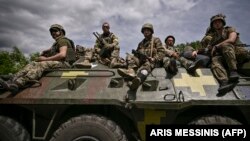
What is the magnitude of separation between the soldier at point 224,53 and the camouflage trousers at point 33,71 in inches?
A: 124

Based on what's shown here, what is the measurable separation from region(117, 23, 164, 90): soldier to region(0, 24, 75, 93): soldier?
1349mm

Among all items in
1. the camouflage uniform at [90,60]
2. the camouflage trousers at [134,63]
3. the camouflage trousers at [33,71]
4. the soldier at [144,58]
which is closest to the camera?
the soldier at [144,58]

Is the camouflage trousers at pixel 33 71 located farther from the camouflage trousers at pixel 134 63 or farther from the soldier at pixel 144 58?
the soldier at pixel 144 58

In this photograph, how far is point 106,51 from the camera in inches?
313

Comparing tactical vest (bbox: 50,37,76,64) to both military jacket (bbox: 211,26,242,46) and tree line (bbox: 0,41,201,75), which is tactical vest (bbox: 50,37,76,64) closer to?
military jacket (bbox: 211,26,242,46)

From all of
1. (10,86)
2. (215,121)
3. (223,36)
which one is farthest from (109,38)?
(215,121)

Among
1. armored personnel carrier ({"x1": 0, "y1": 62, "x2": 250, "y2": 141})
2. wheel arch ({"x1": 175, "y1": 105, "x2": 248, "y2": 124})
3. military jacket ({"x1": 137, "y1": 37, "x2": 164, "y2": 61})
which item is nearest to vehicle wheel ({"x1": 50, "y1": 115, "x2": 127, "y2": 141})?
armored personnel carrier ({"x1": 0, "y1": 62, "x2": 250, "y2": 141})

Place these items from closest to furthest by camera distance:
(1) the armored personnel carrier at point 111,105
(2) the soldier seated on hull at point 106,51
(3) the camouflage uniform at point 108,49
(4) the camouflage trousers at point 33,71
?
(1) the armored personnel carrier at point 111,105, (4) the camouflage trousers at point 33,71, (2) the soldier seated on hull at point 106,51, (3) the camouflage uniform at point 108,49

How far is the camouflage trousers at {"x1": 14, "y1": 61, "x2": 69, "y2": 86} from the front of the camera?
597 cm


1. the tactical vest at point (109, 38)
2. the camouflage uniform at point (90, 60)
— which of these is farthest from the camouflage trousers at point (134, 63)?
the tactical vest at point (109, 38)

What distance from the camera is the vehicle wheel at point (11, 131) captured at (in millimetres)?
5496

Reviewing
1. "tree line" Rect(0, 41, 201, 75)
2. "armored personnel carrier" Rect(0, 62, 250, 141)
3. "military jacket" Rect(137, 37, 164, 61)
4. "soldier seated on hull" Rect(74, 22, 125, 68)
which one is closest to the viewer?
"armored personnel carrier" Rect(0, 62, 250, 141)

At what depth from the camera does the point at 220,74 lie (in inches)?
226

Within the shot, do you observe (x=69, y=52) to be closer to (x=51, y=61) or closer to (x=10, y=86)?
(x=51, y=61)
